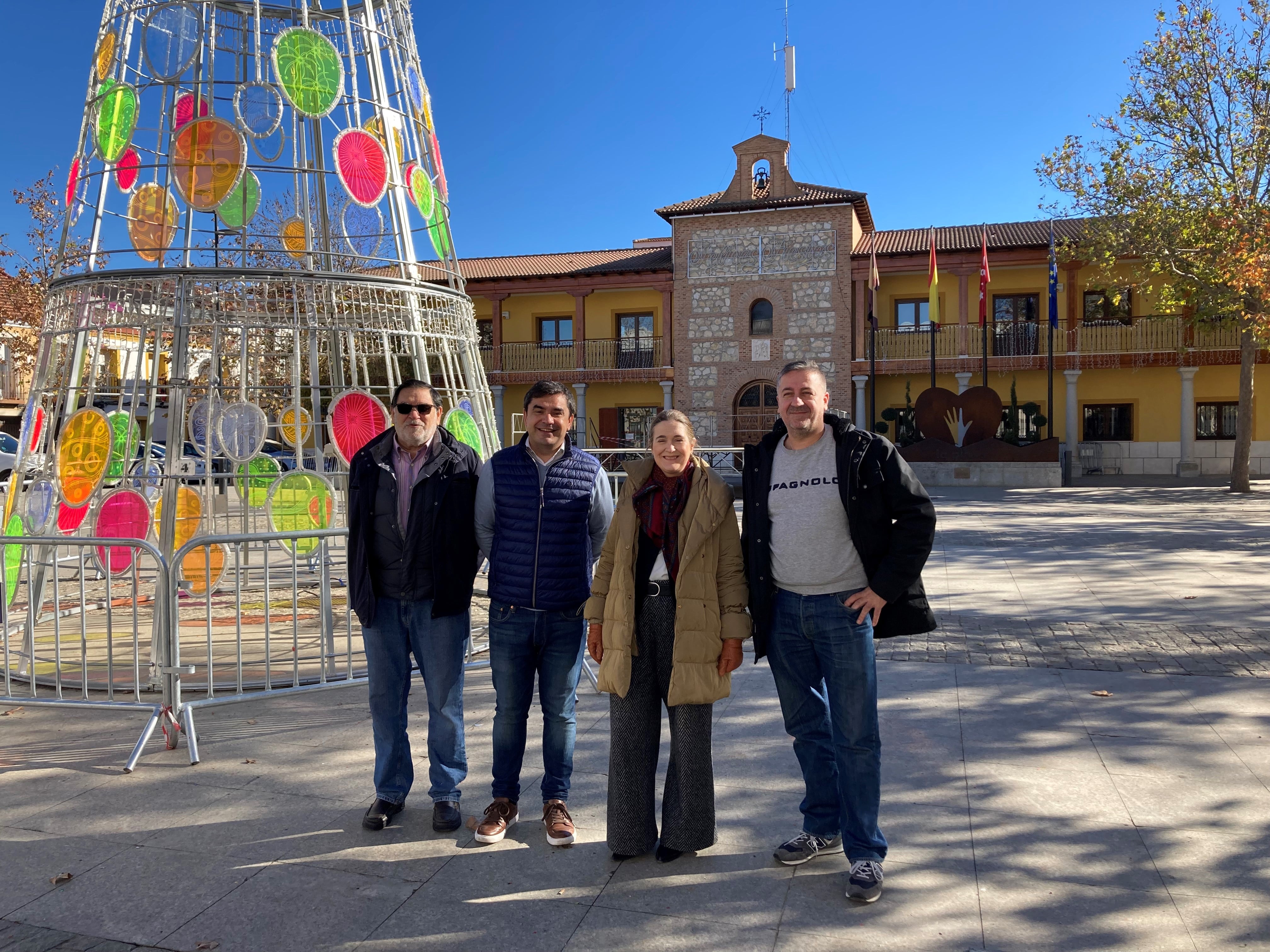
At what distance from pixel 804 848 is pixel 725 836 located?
0.30m

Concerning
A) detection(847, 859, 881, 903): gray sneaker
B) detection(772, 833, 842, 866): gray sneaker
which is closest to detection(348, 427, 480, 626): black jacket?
detection(772, 833, 842, 866): gray sneaker

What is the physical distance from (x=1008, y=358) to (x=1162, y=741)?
22.2 metres

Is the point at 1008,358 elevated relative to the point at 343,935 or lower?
elevated

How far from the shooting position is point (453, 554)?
126 inches

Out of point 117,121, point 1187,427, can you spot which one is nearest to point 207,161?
point 117,121

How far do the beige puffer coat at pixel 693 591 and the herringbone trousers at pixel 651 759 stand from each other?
5cm

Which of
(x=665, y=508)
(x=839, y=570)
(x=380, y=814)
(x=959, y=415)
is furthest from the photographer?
(x=959, y=415)

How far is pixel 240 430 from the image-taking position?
200 inches

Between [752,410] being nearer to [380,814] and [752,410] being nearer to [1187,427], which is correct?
[1187,427]

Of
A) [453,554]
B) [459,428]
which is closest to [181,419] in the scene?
[459,428]

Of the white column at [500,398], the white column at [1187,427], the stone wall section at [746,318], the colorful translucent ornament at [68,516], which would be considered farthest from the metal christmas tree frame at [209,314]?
the white column at [1187,427]

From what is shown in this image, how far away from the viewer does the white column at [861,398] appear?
83.4ft

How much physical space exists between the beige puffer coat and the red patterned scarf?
2 centimetres

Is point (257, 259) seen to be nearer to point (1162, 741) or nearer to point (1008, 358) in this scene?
point (1162, 741)
